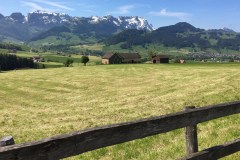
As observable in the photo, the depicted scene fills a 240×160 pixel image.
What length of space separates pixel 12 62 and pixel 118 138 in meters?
174

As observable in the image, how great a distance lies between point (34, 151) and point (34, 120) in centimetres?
2025

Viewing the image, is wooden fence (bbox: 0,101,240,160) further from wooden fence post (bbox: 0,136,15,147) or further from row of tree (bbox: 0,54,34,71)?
row of tree (bbox: 0,54,34,71)

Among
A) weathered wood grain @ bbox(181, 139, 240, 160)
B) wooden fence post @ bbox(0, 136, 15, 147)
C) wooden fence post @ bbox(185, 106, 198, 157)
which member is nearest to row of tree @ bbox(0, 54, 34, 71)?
weathered wood grain @ bbox(181, 139, 240, 160)

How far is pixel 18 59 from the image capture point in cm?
17788

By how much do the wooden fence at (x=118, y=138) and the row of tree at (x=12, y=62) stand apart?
163667 mm

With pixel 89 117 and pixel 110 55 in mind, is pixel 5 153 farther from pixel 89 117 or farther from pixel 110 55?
pixel 110 55

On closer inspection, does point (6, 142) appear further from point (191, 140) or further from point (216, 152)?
point (216, 152)

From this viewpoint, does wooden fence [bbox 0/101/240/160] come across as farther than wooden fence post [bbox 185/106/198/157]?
No

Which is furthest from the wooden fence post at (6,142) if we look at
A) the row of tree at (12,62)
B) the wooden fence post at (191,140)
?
the row of tree at (12,62)

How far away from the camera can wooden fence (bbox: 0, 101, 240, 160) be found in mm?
5109

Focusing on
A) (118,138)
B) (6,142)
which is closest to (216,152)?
(118,138)

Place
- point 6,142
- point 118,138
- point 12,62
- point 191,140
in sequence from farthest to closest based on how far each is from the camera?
1. point 12,62
2. point 191,140
3. point 118,138
4. point 6,142

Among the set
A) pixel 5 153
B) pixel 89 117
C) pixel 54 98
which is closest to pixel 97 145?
pixel 5 153

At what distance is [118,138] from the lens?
6.30 metres
